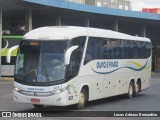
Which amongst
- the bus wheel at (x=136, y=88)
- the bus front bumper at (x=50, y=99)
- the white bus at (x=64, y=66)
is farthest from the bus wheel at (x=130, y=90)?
the bus front bumper at (x=50, y=99)

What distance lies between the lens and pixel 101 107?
1845 centimetres

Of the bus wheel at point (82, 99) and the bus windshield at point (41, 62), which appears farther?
the bus wheel at point (82, 99)

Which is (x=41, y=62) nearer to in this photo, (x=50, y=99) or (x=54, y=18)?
(x=50, y=99)

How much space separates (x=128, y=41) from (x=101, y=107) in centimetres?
541

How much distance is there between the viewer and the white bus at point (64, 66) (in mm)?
15836

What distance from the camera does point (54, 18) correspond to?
52.2 m

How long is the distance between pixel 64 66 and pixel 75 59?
0.94 metres

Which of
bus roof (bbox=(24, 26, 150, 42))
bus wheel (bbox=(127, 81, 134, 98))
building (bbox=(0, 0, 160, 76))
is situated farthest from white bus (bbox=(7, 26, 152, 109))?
building (bbox=(0, 0, 160, 76))

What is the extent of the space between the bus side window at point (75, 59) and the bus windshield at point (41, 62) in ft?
1.20

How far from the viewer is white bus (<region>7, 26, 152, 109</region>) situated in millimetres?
15836

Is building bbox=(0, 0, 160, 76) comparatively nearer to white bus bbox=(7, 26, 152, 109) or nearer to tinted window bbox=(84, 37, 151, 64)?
tinted window bbox=(84, 37, 151, 64)

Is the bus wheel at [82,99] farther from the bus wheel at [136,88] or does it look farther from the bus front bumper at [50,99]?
the bus wheel at [136,88]

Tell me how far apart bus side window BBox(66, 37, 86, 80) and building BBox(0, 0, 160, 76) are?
1895cm

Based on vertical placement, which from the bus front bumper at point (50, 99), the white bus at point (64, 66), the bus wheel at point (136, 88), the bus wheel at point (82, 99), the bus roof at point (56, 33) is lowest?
the bus wheel at point (136, 88)
